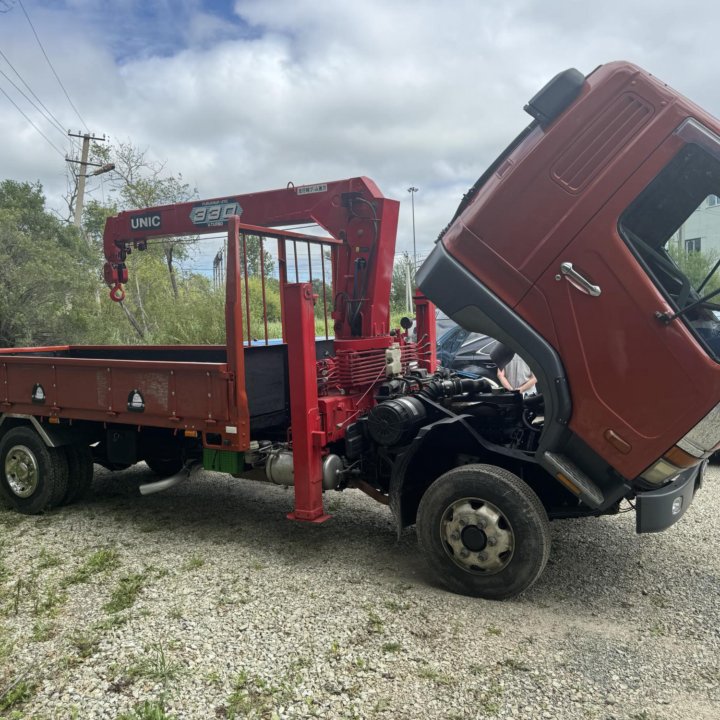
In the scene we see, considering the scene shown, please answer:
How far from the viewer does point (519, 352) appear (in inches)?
150

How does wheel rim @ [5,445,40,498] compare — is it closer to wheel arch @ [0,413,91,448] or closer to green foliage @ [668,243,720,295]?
wheel arch @ [0,413,91,448]

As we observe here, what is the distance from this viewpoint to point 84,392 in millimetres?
5406

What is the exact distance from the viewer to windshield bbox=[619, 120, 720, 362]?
3.35 metres

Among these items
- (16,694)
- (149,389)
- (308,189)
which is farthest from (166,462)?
(16,694)

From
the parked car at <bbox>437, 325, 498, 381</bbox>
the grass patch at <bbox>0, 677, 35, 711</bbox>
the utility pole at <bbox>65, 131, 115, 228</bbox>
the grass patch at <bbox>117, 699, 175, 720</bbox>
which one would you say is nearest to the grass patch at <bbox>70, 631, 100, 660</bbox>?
the grass patch at <bbox>0, 677, 35, 711</bbox>

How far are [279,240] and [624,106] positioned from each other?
Result: 2.97 metres

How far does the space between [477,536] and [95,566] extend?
2793 mm

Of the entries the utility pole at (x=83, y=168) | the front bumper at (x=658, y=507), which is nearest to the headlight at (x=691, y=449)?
the front bumper at (x=658, y=507)

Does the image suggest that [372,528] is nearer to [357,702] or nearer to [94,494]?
[357,702]

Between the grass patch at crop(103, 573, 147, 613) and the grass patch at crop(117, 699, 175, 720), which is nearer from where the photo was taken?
the grass patch at crop(117, 699, 175, 720)

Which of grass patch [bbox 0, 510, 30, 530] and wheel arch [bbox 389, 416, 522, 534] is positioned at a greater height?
wheel arch [bbox 389, 416, 522, 534]

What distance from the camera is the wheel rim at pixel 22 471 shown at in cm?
584

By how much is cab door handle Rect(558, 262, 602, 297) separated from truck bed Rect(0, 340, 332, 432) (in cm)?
241

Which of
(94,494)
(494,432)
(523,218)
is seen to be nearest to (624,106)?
(523,218)
